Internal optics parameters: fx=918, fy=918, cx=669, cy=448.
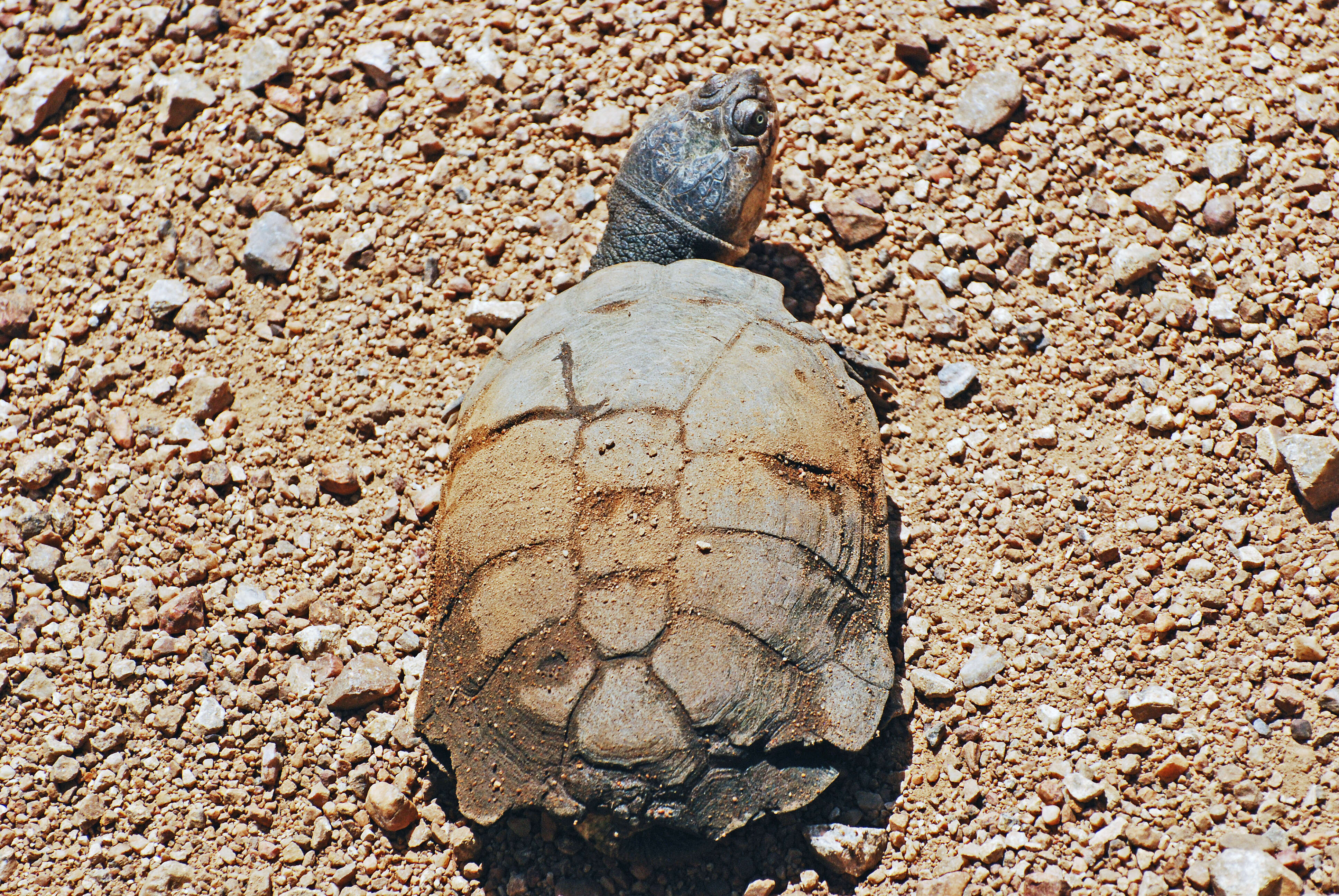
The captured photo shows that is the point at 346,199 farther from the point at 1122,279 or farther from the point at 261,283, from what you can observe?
the point at 1122,279

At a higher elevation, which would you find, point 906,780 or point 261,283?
point 261,283

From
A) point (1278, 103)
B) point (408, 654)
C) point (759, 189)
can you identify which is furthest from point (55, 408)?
point (1278, 103)

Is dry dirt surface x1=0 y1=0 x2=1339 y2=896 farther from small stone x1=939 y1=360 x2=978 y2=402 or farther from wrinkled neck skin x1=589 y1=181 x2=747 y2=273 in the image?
wrinkled neck skin x1=589 y1=181 x2=747 y2=273

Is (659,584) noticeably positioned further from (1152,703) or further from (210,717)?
(210,717)

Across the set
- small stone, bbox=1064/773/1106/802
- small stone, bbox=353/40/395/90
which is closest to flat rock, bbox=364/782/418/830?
small stone, bbox=1064/773/1106/802

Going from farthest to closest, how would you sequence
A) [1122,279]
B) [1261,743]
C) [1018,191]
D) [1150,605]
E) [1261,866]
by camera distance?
[1018,191] < [1122,279] < [1150,605] < [1261,743] < [1261,866]

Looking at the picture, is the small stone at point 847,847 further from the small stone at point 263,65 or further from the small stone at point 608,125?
the small stone at point 263,65

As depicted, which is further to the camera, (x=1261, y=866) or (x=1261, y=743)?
(x=1261, y=743)
